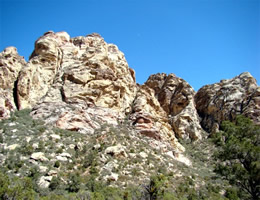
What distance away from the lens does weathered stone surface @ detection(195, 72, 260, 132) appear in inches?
1517

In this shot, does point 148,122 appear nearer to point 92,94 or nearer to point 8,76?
point 92,94

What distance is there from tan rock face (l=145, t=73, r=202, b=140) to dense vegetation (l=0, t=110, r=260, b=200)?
18297mm

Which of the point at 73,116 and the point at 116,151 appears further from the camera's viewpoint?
the point at 73,116

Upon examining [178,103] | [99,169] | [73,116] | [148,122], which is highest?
[178,103]

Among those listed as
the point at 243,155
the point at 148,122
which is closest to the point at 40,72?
the point at 148,122

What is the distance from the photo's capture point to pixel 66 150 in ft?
62.2

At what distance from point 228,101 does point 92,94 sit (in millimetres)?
31397

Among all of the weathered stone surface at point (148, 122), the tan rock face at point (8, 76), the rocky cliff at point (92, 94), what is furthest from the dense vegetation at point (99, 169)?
the weathered stone surface at point (148, 122)

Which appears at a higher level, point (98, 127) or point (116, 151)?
point (98, 127)

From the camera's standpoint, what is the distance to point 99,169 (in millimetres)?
17234

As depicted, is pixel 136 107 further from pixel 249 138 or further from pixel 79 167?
pixel 249 138

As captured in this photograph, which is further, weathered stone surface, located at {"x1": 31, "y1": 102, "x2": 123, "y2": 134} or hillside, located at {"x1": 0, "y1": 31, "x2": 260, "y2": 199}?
weathered stone surface, located at {"x1": 31, "y1": 102, "x2": 123, "y2": 134}

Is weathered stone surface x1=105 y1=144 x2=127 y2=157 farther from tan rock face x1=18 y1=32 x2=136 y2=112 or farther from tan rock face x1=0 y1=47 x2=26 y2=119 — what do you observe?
tan rock face x1=0 y1=47 x2=26 y2=119

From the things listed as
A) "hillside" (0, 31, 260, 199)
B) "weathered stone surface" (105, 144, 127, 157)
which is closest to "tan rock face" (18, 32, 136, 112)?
"hillside" (0, 31, 260, 199)
